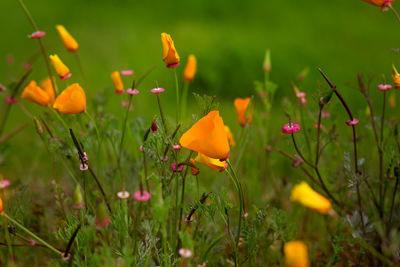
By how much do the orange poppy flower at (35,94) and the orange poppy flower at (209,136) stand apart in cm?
41

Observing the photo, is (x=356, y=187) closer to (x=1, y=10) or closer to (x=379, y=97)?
(x=379, y=97)

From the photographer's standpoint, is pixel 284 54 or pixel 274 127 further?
pixel 284 54

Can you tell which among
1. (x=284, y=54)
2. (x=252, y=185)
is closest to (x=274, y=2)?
(x=284, y=54)

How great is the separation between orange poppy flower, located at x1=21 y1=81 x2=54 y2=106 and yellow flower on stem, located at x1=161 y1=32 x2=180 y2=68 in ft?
0.98

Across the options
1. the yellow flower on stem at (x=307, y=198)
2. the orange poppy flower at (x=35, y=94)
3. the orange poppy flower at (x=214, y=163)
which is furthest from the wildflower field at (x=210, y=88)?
the yellow flower on stem at (x=307, y=198)

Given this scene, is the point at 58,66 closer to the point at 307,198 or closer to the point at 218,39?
the point at 307,198

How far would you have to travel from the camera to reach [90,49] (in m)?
2.40

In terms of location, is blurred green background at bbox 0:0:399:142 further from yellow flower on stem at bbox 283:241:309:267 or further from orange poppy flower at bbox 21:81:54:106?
yellow flower on stem at bbox 283:241:309:267

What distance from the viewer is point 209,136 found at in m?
0.65

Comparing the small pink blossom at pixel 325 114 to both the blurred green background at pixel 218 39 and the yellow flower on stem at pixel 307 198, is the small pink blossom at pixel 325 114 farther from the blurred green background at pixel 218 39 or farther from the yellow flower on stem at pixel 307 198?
the blurred green background at pixel 218 39

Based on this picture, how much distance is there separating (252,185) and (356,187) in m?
0.56

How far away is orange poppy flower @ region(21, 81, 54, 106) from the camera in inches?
35.6

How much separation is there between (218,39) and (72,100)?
1656 mm

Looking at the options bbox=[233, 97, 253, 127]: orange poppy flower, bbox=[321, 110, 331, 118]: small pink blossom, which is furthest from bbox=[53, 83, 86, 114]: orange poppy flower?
bbox=[321, 110, 331, 118]: small pink blossom
